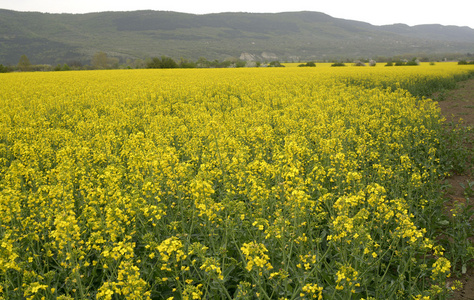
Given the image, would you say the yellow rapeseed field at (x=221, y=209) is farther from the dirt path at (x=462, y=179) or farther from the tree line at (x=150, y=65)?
the tree line at (x=150, y=65)

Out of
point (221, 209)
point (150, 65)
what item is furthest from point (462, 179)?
point (150, 65)

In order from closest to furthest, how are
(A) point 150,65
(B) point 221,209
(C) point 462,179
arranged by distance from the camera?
(B) point 221,209, (C) point 462,179, (A) point 150,65

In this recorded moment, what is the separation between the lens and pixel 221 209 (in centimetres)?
391

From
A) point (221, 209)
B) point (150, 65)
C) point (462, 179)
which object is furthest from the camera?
point (150, 65)

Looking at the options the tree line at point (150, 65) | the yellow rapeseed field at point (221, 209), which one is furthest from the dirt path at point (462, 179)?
the tree line at point (150, 65)

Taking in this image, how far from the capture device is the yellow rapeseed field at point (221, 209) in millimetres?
3271

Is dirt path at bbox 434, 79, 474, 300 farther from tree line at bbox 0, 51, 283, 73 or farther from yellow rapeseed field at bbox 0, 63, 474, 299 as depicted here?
tree line at bbox 0, 51, 283, 73

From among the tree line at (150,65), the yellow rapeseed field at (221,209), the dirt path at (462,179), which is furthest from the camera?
the tree line at (150,65)

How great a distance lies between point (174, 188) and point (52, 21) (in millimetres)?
237273

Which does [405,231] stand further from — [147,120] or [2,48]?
[2,48]

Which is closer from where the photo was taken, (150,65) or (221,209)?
(221,209)

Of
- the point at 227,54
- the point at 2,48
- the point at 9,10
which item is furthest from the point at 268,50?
the point at 9,10

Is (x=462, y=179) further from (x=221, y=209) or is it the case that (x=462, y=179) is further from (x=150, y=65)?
(x=150, y=65)

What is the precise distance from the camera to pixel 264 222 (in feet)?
12.0
